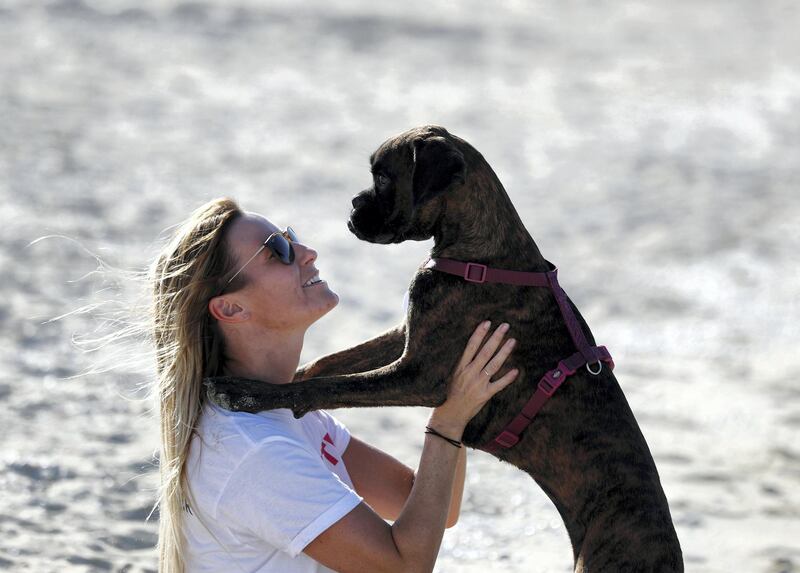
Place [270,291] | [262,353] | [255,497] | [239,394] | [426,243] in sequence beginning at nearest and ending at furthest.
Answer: [255,497] < [239,394] < [270,291] < [262,353] < [426,243]

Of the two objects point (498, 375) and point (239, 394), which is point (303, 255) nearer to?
point (239, 394)

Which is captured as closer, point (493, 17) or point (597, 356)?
point (597, 356)

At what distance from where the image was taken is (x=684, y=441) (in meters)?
7.35

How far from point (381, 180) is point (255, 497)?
4.04 ft

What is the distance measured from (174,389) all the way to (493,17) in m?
17.8

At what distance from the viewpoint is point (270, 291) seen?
12.6 feet

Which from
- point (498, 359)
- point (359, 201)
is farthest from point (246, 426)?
point (359, 201)

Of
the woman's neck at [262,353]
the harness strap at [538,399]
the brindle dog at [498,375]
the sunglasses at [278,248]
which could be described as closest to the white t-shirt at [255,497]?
the brindle dog at [498,375]

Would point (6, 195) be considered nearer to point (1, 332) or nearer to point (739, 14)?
point (1, 332)

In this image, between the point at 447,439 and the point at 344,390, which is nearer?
the point at 447,439

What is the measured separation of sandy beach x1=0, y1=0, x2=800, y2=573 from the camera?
6.41m

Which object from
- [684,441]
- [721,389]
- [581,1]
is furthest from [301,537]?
[581,1]

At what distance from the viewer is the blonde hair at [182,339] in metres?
3.66

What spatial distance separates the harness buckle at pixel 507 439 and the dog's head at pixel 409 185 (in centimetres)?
73
